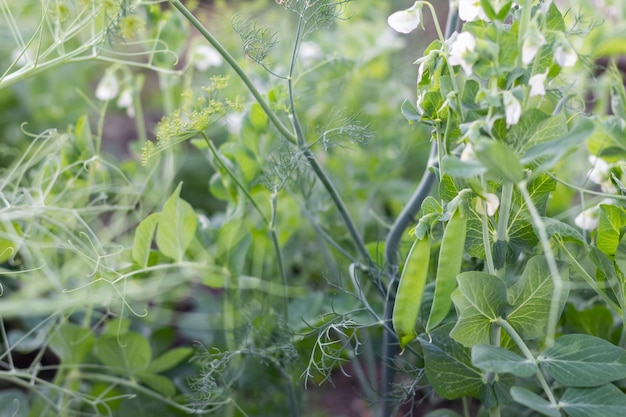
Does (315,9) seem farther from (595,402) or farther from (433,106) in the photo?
(595,402)

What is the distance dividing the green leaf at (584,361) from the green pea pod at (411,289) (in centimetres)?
12

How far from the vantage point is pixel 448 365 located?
0.64 meters

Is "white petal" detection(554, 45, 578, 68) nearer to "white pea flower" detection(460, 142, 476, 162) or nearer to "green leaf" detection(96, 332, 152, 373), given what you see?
"white pea flower" detection(460, 142, 476, 162)

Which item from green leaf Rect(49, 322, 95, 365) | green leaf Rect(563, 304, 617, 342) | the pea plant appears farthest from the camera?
green leaf Rect(49, 322, 95, 365)

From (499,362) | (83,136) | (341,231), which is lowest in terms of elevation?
(341,231)

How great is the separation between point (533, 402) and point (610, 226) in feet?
0.70

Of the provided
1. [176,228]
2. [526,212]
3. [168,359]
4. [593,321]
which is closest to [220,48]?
[176,228]

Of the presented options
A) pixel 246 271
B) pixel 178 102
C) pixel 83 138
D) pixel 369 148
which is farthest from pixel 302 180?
pixel 178 102

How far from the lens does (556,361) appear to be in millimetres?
584

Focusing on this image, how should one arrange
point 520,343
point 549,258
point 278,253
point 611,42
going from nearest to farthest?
point 549,258, point 520,343, point 278,253, point 611,42

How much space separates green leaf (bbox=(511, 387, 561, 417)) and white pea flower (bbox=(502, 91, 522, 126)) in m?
0.23

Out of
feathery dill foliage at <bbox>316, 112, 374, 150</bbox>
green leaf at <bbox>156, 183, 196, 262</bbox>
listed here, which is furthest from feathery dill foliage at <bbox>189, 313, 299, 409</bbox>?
feathery dill foliage at <bbox>316, 112, 374, 150</bbox>

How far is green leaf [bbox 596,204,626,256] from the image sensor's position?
24.5 inches

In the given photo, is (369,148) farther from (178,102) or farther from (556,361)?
(556,361)
